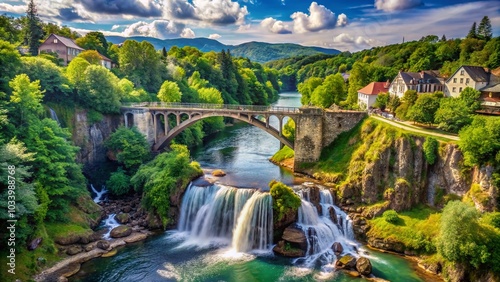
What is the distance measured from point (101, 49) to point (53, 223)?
5138cm

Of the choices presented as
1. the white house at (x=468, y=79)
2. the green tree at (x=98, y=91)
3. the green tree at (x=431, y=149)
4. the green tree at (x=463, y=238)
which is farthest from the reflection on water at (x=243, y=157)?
the white house at (x=468, y=79)

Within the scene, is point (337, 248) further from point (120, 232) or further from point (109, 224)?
point (109, 224)

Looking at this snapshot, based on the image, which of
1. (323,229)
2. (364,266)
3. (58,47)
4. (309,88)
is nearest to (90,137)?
(58,47)

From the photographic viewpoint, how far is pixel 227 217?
33656 millimetres

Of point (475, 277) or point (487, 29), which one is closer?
point (475, 277)

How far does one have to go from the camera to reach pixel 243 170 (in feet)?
144

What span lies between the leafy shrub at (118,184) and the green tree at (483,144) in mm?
34023

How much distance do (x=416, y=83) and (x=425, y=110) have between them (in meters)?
17.6

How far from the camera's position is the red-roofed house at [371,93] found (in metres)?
54.6

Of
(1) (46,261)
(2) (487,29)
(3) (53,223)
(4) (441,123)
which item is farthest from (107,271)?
(2) (487,29)

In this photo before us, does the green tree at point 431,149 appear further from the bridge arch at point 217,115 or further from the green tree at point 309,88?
the green tree at point 309,88

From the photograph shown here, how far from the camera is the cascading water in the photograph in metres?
30.2

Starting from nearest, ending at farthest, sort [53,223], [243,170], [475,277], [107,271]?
[475,277] < [107,271] < [53,223] < [243,170]

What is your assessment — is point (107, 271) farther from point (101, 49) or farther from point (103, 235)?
point (101, 49)
